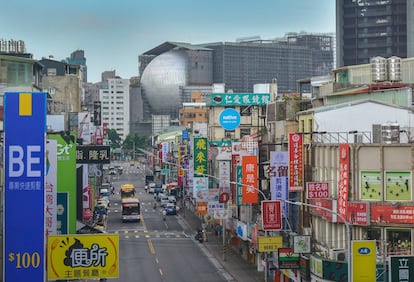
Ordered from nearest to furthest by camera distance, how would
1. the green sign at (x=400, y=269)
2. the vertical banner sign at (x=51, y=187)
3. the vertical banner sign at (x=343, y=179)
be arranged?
the green sign at (x=400, y=269) → the vertical banner sign at (x=51, y=187) → the vertical banner sign at (x=343, y=179)

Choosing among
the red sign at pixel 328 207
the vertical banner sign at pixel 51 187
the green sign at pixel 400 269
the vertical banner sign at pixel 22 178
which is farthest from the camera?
the red sign at pixel 328 207

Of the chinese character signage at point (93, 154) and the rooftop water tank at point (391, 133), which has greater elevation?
the rooftop water tank at point (391, 133)

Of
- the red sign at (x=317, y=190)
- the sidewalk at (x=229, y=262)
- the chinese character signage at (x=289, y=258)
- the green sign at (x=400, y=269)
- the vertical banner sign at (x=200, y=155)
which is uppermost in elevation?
the vertical banner sign at (x=200, y=155)

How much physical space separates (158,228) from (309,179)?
5920 cm

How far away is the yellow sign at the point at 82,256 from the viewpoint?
4653 cm

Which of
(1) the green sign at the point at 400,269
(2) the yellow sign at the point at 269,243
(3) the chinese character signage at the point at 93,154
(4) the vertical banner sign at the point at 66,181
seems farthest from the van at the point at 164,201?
(1) the green sign at the point at 400,269

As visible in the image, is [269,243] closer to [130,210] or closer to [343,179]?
[343,179]

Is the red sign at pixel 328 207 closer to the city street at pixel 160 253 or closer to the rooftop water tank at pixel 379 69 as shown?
the rooftop water tank at pixel 379 69

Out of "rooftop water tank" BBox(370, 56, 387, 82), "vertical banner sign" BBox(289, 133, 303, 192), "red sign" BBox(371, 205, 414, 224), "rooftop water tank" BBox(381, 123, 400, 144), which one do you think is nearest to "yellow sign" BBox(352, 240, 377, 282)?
"red sign" BBox(371, 205, 414, 224)

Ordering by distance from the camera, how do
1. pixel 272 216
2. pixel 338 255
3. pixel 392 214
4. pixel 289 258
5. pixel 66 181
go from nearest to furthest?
pixel 392 214
pixel 338 255
pixel 272 216
pixel 289 258
pixel 66 181

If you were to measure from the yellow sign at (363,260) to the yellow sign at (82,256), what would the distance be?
11.6 metres

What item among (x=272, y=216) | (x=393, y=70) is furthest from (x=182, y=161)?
(x=272, y=216)

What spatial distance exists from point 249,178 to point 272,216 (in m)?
16.7

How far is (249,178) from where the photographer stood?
270 feet
